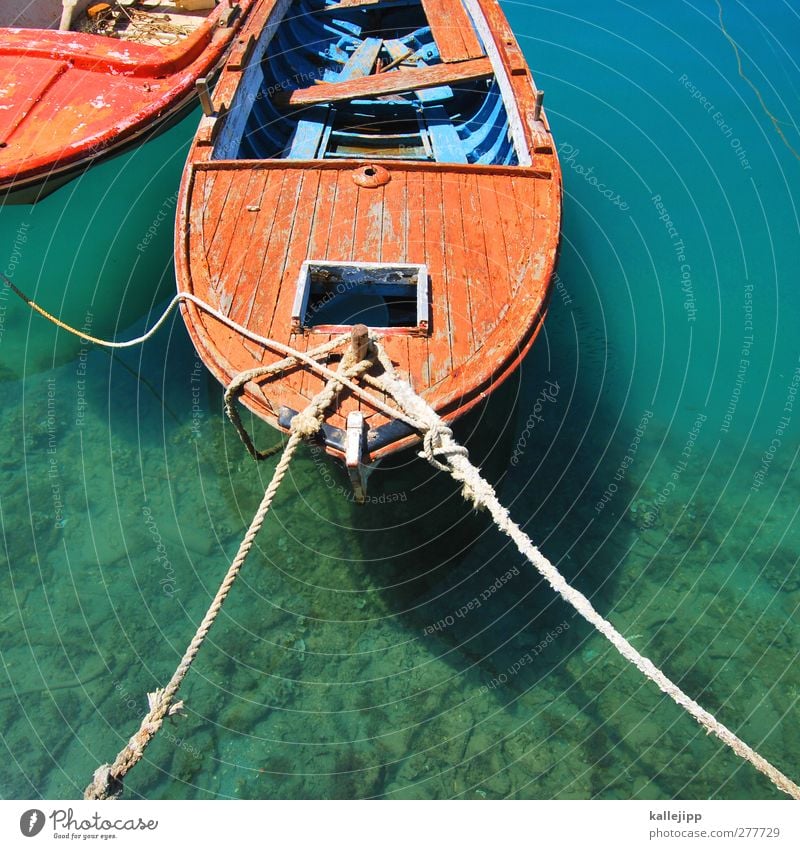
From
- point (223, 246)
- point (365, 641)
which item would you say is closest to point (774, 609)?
point (365, 641)

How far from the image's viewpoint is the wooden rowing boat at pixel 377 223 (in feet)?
15.9

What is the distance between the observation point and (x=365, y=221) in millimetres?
5730

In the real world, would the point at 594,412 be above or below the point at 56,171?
below

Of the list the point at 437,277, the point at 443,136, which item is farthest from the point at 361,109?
the point at 437,277

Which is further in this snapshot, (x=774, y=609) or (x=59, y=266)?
(x=59, y=266)

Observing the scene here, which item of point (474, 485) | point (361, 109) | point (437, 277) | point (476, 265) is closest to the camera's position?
point (474, 485)

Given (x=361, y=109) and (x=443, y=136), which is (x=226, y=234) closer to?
(x=443, y=136)

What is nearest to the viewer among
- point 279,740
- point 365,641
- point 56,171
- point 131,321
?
point 279,740

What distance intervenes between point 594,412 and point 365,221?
354 cm

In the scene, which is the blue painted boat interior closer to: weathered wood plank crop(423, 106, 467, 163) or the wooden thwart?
weathered wood plank crop(423, 106, 467, 163)

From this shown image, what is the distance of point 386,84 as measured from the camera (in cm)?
781

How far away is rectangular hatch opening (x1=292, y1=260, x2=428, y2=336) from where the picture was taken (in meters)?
4.99

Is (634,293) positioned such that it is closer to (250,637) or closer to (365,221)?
(365,221)

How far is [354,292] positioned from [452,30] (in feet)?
17.7
